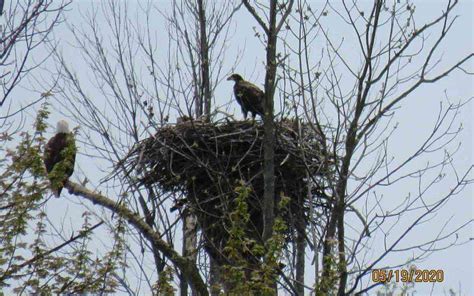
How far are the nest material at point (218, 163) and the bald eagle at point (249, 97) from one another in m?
1.33

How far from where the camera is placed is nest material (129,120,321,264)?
919 centimetres

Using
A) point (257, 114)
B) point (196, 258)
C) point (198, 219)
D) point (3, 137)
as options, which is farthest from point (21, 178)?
point (257, 114)

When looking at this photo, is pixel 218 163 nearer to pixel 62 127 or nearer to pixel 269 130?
pixel 269 130

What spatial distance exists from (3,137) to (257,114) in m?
5.04

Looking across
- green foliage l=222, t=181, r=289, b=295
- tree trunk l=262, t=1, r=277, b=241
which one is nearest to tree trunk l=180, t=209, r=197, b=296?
tree trunk l=262, t=1, r=277, b=241

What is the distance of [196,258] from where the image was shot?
32.2 ft

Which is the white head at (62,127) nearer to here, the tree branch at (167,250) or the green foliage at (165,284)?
the tree branch at (167,250)

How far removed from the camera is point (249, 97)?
11.1 m

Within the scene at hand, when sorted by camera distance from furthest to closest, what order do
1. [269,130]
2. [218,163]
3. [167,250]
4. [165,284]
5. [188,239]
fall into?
1. [188,239]
2. [218,163]
3. [167,250]
4. [269,130]
5. [165,284]

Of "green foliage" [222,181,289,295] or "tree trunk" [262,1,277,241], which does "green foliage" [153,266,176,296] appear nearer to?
"green foliage" [222,181,289,295]

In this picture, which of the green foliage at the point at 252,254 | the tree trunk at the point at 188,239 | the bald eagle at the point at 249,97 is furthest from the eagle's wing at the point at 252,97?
the green foliage at the point at 252,254

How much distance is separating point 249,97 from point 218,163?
2052 millimetres

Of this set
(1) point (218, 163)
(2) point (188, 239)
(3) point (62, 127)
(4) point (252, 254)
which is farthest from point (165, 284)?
(3) point (62, 127)

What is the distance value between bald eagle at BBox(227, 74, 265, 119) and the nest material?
4.36 feet
